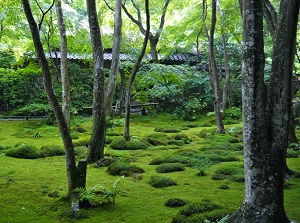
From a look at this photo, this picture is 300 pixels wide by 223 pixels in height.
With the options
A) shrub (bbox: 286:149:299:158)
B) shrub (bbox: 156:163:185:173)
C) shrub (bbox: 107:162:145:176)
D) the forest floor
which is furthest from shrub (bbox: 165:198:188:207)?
shrub (bbox: 286:149:299:158)

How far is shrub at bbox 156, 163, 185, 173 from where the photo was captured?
8.56 m

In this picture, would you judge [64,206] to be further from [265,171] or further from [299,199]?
[299,199]

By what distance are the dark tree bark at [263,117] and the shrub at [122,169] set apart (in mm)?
4316

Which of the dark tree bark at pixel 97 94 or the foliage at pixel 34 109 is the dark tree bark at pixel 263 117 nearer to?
the dark tree bark at pixel 97 94

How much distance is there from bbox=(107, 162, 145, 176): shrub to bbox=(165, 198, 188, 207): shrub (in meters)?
2.34

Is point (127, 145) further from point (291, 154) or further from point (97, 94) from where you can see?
point (291, 154)

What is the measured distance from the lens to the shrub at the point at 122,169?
8.22 meters

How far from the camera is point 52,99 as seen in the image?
5430 mm

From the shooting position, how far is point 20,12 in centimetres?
1416

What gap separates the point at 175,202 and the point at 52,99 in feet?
9.45

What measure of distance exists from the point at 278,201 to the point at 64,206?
11.8 ft

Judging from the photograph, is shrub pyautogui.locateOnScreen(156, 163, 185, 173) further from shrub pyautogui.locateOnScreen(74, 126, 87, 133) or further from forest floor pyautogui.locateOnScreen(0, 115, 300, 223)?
shrub pyautogui.locateOnScreen(74, 126, 87, 133)

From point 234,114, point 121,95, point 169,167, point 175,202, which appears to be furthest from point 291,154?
point 121,95

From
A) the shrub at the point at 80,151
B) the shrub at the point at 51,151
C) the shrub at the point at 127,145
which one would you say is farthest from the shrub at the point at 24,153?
the shrub at the point at 127,145
